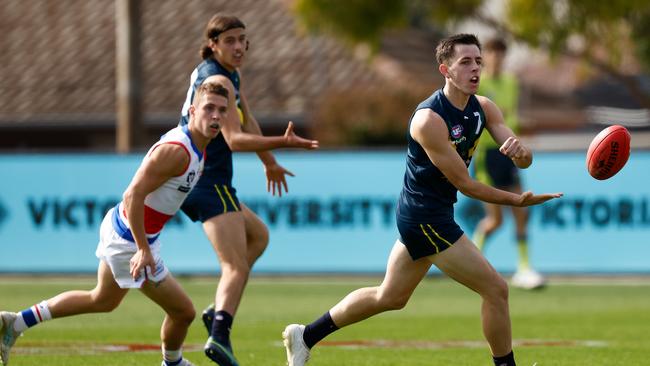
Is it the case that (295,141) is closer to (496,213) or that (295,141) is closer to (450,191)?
(450,191)

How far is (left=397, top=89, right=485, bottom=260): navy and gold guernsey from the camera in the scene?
830 cm

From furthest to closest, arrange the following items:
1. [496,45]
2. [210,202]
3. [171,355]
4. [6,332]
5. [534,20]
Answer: [534,20]
[496,45]
[210,202]
[6,332]
[171,355]

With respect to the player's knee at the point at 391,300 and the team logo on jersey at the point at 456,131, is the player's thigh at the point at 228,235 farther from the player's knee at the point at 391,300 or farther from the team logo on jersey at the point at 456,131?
the team logo on jersey at the point at 456,131

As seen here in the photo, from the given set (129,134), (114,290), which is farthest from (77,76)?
(114,290)

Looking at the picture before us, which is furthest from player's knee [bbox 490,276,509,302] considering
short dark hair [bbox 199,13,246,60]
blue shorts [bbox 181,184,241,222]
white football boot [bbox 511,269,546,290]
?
white football boot [bbox 511,269,546,290]

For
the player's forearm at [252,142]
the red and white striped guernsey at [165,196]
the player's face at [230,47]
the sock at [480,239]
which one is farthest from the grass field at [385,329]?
the player's face at [230,47]

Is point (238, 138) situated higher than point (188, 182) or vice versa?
point (238, 138)

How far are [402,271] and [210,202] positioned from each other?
183 centimetres

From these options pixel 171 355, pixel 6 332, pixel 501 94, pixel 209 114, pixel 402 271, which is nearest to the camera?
pixel 402 271

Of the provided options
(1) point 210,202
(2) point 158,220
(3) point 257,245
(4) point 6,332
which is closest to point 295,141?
(2) point 158,220

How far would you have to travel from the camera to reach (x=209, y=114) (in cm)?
862

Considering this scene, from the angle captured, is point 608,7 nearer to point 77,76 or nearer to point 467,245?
point 77,76

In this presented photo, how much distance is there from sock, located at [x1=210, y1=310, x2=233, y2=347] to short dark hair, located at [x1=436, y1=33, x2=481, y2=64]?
2170 millimetres

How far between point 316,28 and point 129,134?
7.48m
